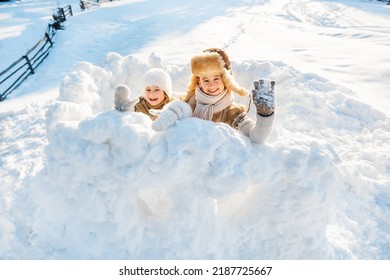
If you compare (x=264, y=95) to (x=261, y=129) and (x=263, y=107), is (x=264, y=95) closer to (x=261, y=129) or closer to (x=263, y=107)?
(x=263, y=107)

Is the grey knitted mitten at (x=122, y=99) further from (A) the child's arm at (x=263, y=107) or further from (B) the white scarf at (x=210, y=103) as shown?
(A) the child's arm at (x=263, y=107)

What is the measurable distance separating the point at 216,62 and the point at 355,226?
2.27 m

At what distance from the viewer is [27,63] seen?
8797mm

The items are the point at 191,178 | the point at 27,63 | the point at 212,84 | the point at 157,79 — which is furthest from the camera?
the point at 27,63

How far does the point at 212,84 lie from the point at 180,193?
1107mm

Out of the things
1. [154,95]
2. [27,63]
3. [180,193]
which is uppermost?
[154,95]

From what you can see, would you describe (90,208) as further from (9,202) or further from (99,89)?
(99,89)

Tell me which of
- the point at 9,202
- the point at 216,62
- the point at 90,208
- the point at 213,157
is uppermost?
the point at 216,62

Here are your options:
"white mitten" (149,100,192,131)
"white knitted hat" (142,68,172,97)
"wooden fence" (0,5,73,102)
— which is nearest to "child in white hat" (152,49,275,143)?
"white knitted hat" (142,68,172,97)

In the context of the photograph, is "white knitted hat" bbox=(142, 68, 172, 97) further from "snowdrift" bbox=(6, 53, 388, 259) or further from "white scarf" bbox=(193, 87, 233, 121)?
"snowdrift" bbox=(6, 53, 388, 259)

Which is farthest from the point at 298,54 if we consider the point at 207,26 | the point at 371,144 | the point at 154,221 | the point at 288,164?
the point at 154,221

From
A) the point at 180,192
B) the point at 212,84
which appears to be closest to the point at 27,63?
the point at 212,84

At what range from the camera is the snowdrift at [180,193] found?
2.12 metres

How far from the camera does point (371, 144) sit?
4109mm
